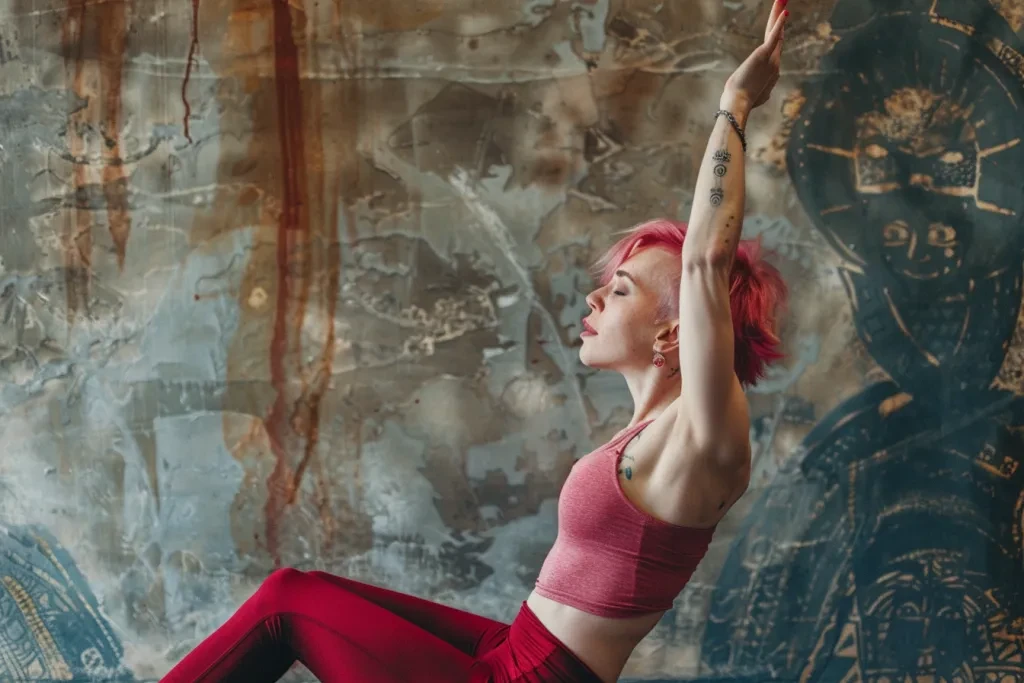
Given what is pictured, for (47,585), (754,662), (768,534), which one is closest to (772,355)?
(768,534)

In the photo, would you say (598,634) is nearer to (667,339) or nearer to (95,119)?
(667,339)

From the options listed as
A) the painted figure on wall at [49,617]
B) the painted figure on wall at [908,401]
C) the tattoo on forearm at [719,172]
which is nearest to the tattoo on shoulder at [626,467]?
the tattoo on forearm at [719,172]

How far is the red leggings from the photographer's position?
153cm

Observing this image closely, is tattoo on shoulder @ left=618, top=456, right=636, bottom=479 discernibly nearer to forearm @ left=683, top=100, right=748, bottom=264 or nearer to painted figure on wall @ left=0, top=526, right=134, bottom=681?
forearm @ left=683, top=100, right=748, bottom=264

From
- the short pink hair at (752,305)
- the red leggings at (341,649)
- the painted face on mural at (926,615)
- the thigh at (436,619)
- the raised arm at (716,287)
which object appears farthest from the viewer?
the painted face on mural at (926,615)

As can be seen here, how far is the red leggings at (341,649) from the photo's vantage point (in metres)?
1.53

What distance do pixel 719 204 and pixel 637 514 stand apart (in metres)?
0.52

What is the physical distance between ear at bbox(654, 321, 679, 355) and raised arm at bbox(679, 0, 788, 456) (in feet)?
0.70

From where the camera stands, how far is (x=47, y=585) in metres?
3.21

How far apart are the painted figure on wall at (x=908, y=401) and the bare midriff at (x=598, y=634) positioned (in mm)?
1652

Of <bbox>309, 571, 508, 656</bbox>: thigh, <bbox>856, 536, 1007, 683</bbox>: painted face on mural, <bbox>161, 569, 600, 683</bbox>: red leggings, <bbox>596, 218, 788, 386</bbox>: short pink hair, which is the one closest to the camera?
<bbox>161, 569, 600, 683</bbox>: red leggings

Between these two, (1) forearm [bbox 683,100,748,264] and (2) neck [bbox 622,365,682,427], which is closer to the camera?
(1) forearm [bbox 683,100,748,264]

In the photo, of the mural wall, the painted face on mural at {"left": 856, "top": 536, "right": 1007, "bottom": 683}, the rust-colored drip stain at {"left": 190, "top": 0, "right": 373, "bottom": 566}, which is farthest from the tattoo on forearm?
the painted face on mural at {"left": 856, "top": 536, "right": 1007, "bottom": 683}

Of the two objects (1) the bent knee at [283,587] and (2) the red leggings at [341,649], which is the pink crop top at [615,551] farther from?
(1) the bent knee at [283,587]
